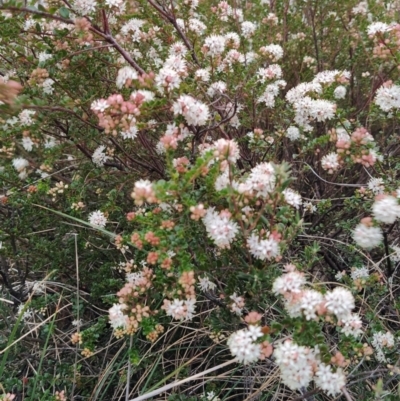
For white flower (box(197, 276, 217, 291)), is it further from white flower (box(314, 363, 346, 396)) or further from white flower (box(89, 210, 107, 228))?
white flower (box(89, 210, 107, 228))

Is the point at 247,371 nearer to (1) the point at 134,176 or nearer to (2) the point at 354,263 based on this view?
(2) the point at 354,263

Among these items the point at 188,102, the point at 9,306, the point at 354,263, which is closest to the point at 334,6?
the point at 354,263

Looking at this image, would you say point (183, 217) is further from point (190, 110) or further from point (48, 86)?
point (48, 86)

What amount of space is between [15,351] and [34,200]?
713mm

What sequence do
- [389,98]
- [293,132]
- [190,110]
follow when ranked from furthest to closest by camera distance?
[293,132], [389,98], [190,110]

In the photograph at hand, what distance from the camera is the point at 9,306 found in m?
2.46

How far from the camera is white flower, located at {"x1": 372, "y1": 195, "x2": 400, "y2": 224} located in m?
1.51

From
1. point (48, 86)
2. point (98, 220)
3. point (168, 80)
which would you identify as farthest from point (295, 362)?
point (48, 86)

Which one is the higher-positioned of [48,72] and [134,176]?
[48,72]

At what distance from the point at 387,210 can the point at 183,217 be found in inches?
26.1

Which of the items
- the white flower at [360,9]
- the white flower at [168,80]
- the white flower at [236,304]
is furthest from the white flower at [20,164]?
the white flower at [360,9]

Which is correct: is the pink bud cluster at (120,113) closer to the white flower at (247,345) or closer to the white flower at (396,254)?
the white flower at (247,345)

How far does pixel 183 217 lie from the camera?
145cm

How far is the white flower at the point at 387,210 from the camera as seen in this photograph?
4.95 ft
